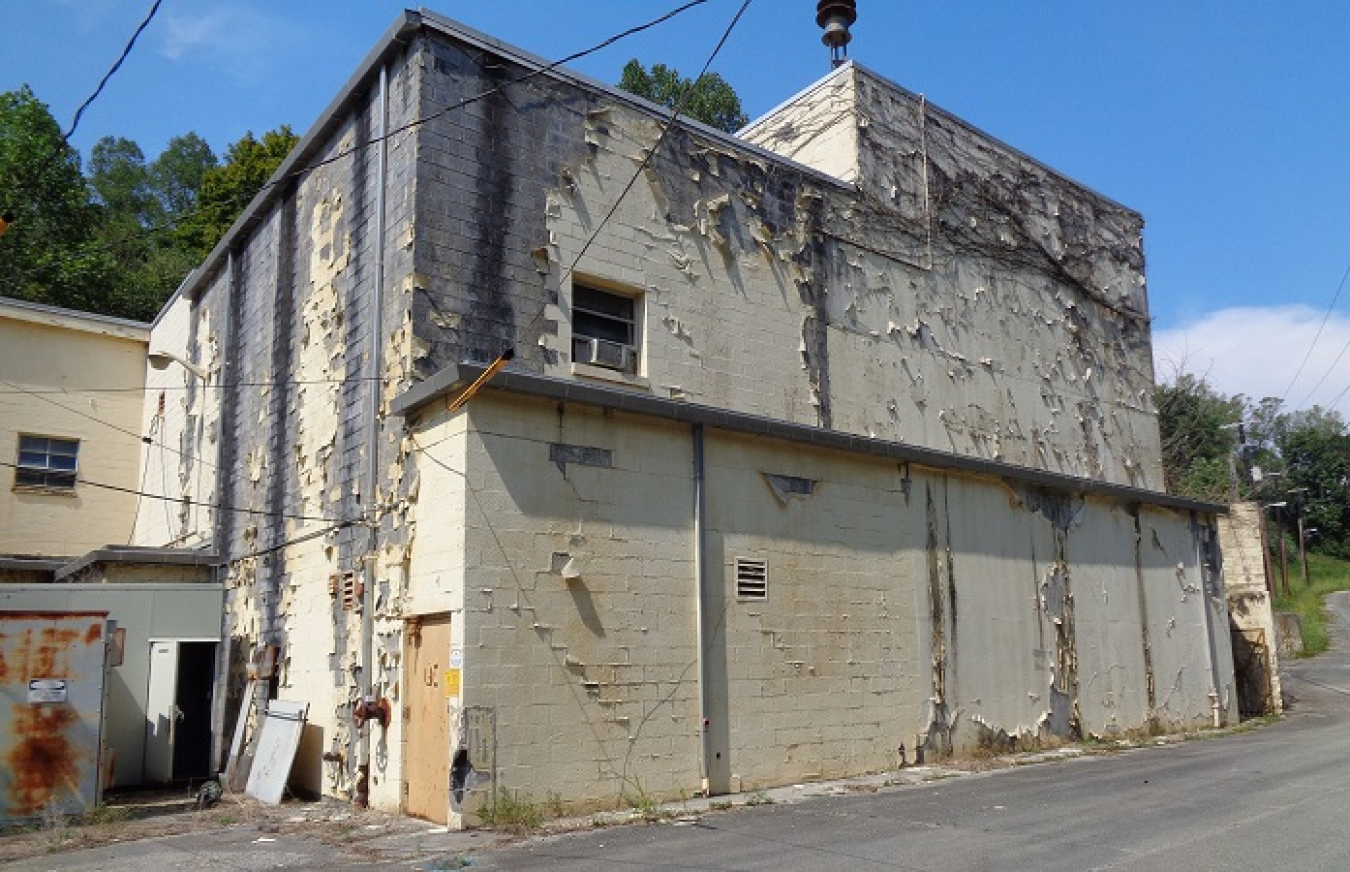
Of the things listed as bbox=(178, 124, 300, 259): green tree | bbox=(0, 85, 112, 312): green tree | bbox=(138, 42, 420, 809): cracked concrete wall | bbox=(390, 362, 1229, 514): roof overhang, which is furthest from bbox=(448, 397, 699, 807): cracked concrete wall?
bbox=(178, 124, 300, 259): green tree

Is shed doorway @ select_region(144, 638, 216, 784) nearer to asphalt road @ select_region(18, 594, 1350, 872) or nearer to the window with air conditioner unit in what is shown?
asphalt road @ select_region(18, 594, 1350, 872)

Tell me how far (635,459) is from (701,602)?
183 centimetres

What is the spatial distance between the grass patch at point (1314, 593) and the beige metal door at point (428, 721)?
33.9 m

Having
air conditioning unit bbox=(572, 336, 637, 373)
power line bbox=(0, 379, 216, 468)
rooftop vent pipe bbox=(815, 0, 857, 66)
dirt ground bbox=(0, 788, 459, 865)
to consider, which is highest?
rooftop vent pipe bbox=(815, 0, 857, 66)

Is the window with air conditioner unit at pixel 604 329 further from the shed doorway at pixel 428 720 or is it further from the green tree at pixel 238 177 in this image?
the green tree at pixel 238 177

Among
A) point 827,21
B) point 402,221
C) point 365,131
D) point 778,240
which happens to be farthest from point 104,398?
point 827,21

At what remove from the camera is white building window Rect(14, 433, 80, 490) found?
21.7 meters

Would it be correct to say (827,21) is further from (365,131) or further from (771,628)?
(771,628)

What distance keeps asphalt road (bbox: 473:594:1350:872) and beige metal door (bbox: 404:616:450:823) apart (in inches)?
61.1

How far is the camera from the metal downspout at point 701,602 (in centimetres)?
1223

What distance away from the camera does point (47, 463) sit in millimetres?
21922

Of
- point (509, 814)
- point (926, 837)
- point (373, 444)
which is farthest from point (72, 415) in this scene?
point (926, 837)

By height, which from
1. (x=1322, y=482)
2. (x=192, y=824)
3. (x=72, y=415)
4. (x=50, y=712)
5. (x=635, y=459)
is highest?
(x=1322, y=482)

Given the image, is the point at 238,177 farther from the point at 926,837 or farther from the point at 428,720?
the point at 926,837
